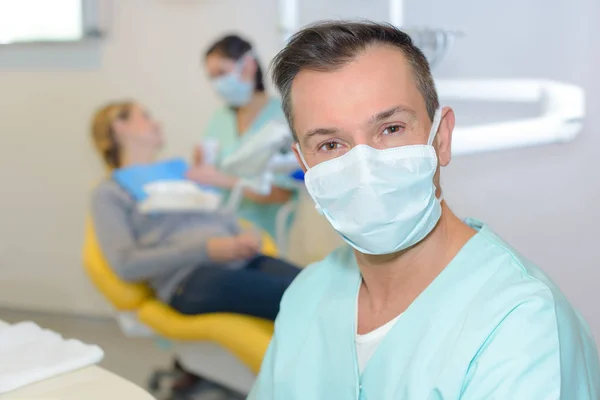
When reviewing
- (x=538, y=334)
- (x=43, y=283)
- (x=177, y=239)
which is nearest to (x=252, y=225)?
(x=177, y=239)

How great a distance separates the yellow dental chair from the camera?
2.07 meters

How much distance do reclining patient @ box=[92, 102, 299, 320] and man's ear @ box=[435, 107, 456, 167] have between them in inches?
43.5

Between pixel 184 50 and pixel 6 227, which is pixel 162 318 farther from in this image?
pixel 6 227

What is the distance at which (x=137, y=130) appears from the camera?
109 inches

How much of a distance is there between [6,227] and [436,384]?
325 cm

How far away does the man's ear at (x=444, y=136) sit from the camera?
1143 millimetres

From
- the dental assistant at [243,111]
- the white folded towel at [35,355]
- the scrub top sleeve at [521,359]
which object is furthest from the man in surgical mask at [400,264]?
the dental assistant at [243,111]

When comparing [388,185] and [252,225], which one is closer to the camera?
[388,185]

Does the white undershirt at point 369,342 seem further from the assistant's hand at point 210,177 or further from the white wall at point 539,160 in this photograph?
the assistant's hand at point 210,177

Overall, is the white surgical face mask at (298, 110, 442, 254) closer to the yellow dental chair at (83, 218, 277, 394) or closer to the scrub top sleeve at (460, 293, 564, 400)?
the scrub top sleeve at (460, 293, 564, 400)

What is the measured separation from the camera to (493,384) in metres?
0.89

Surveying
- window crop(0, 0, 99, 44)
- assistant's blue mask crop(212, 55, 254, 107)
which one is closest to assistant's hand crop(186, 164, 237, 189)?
assistant's blue mask crop(212, 55, 254, 107)

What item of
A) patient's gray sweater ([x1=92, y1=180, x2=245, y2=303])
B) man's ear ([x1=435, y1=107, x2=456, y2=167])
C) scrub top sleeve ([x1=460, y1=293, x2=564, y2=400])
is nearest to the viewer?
scrub top sleeve ([x1=460, y1=293, x2=564, y2=400])

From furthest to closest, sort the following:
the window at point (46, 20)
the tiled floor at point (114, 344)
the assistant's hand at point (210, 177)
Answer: the window at point (46, 20) < the tiled floor at point (114, 344) < the assistant's hand at point (210, 177)
